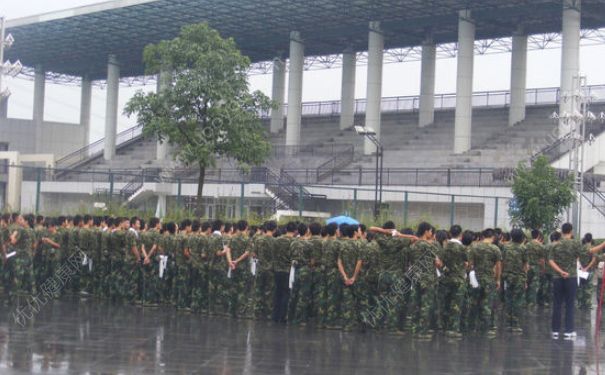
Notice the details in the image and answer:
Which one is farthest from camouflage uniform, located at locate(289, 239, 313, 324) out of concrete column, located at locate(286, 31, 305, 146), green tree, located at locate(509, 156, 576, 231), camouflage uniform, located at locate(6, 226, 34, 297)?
concrete column, located at locate(286, 31, 305, 146)

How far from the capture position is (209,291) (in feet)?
55.5

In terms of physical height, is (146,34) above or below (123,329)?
above

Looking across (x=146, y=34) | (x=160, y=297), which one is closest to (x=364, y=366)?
(x=160, y=297)

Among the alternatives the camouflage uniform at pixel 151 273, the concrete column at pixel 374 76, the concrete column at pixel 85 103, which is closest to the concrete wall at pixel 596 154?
the concrete column at pixel 374 76

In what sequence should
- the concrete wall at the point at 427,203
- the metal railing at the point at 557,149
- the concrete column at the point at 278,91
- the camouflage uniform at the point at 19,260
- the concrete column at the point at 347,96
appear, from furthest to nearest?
the concrete column at the point at 278,91, the concrete column at the point at 347,96, the metal railing at the point at 557,149, the concrete wall at the point at 427,203, the camouflage uniform at the point at 19,260

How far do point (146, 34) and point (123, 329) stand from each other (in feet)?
134

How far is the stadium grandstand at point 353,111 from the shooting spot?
38.1 meters

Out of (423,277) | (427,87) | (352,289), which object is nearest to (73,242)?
(352,289)

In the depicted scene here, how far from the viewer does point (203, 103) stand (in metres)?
32.9

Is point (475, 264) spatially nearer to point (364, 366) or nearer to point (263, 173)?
point (364, 366)

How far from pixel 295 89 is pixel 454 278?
130 feet

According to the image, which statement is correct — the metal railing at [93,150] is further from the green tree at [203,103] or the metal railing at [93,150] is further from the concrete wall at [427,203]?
the green tree at [203,103]

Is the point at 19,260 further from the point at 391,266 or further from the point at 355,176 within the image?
the point at 355,176

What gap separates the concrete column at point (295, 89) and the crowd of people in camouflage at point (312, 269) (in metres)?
34.2
